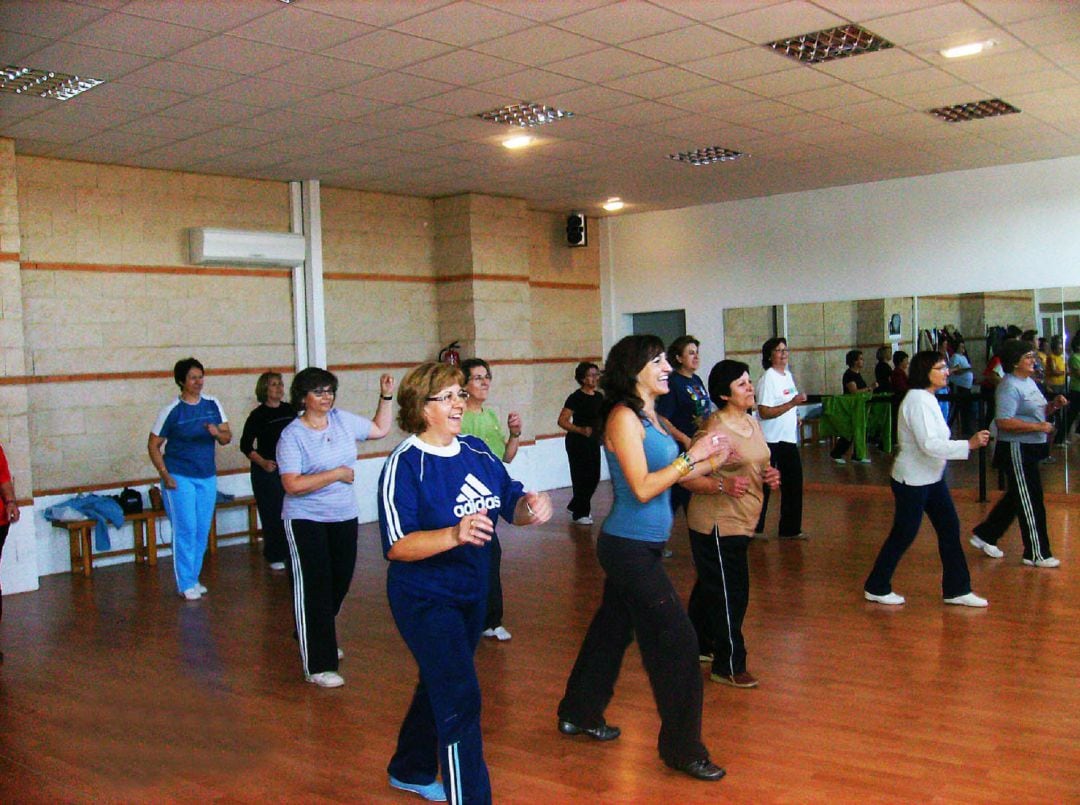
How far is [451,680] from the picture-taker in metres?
3.18

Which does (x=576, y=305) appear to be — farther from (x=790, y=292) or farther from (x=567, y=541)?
(x=567, y=541)

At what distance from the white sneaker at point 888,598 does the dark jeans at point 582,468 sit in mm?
3803

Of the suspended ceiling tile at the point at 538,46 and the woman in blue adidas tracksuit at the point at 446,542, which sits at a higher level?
the suspended ceiling tile at the point at 538,46

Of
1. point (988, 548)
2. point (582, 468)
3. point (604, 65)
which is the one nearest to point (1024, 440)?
point (988, 548)

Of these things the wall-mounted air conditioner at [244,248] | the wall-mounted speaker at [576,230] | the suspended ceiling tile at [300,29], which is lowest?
the wall-mounted air conditioner at [244,248]

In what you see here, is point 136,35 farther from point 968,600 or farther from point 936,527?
point 968,600

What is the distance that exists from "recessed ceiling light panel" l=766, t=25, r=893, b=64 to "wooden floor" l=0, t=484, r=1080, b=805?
3.33m

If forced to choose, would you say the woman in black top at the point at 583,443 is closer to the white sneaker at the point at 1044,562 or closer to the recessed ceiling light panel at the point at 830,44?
the recessed ceiling light panel at the point at 830,44

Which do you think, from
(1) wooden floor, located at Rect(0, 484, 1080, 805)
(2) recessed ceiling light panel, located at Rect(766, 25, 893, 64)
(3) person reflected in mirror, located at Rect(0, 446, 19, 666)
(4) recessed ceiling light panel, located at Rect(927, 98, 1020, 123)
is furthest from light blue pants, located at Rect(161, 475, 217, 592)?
(4) recessed ceiling light panel, located at Rect(927, 98, 1020, 123)

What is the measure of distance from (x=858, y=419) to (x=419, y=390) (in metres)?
9.29

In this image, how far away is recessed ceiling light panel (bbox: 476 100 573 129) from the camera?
781cm

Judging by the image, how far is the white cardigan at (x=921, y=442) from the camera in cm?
583

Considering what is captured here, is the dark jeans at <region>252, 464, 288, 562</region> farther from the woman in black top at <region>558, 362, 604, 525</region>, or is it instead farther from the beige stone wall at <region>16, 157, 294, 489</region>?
the woman in black top at <region>558, 362, 604, 525</region>

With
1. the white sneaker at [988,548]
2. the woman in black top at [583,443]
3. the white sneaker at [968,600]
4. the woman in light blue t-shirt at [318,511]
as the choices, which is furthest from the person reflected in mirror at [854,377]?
the woman in light blue t-shirt at [318,511]
